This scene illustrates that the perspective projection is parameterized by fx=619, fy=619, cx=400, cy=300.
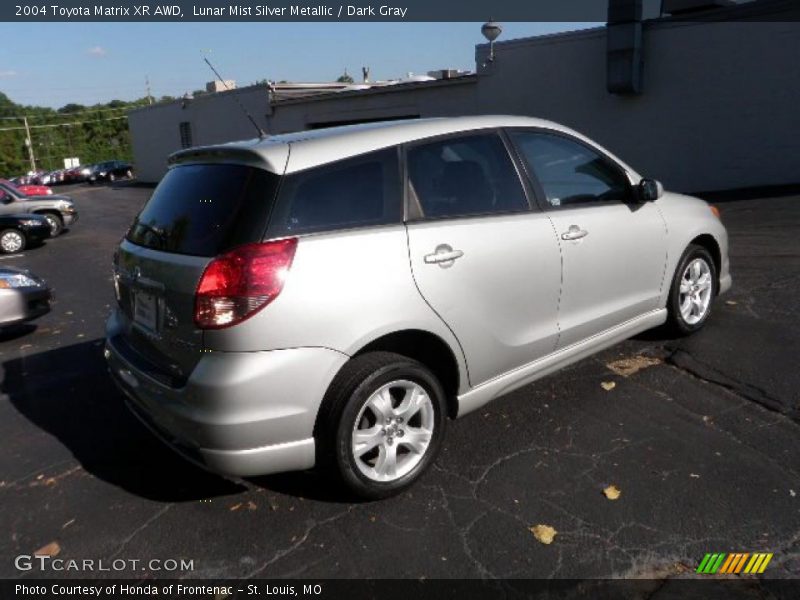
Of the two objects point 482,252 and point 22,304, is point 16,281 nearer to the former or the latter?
point 22,304

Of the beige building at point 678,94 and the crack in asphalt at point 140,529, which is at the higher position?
the beige building at point 678,94

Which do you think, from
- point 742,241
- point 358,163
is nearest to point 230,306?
point 358,163

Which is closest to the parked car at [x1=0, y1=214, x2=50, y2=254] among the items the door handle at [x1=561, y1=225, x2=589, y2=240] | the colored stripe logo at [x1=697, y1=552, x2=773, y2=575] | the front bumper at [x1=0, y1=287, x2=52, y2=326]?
the front bumper at [x1=0, y1=287, x2=52, y2=326]

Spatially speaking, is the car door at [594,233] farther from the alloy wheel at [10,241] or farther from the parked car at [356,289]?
the alloy wheel at [10,241]

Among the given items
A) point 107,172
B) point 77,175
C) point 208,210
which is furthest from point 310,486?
point 77,175

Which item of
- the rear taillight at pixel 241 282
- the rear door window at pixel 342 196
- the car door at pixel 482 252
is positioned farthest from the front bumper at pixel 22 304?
the car door at pixel 482 252

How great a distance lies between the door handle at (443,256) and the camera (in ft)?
9.89

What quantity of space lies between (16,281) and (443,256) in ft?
17.0

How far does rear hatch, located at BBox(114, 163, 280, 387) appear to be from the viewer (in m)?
2.72

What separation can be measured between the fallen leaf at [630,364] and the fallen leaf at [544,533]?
6.02ft

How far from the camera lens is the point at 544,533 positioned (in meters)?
2.75

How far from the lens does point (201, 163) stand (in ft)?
10.4

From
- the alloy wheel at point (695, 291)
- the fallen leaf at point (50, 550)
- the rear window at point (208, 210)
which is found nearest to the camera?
the rear window at point (208, 210)

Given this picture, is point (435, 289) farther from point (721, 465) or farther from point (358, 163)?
point (721, 465)
